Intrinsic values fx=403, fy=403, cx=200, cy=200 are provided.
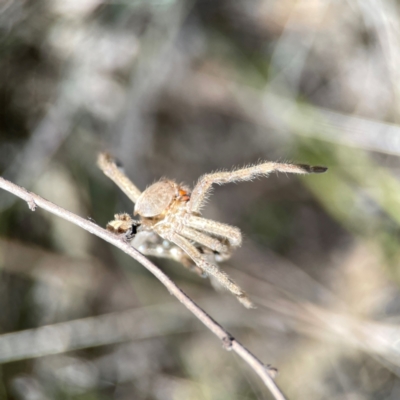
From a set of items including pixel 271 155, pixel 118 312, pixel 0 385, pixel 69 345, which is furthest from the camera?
pixel 271 155

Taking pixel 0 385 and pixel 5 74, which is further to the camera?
pixel 5 74

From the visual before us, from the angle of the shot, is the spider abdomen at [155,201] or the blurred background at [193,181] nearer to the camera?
the spider abdomen at [155,201]

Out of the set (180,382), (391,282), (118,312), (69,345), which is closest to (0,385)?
(69,345)

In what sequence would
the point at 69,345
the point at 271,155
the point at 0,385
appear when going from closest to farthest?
1. the point at 0,385
2. the point at 69,345
3. the point at 271,155

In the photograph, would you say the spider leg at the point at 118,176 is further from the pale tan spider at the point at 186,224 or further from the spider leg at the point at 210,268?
the spider leg at the point at 210,268

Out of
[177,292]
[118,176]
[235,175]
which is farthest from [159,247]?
[177,292]

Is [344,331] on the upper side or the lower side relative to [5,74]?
lower

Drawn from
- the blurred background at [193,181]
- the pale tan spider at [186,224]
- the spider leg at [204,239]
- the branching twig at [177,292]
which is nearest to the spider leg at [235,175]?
the pale tan spider at [186,224]

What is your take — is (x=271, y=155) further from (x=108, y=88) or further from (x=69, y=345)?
(x=69, y=345)
